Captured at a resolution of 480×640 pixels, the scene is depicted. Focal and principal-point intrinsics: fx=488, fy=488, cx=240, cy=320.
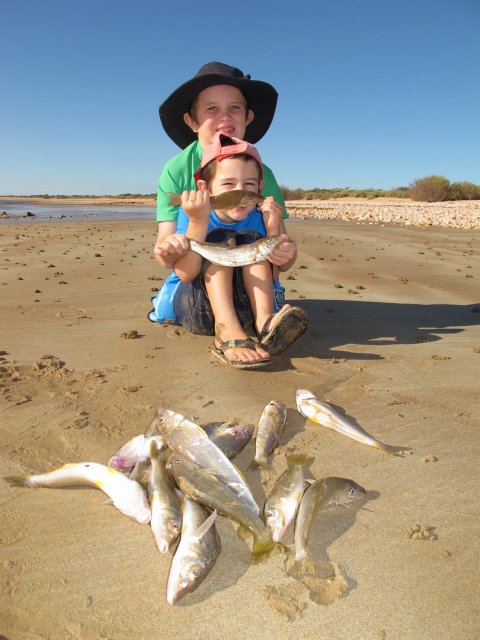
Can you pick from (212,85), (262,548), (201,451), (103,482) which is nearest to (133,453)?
(103,482)

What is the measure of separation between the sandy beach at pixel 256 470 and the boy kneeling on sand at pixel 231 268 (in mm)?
230

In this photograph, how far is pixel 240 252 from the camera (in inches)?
138

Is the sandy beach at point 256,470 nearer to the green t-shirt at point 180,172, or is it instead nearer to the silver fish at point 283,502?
the silver fish at point 283,502

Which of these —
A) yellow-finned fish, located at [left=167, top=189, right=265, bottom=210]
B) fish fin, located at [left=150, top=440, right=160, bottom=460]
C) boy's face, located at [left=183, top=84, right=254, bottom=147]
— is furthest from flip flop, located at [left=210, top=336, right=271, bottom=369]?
boy's face, located at [left=183, top=84, right=254, bottom=147]

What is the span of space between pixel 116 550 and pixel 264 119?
433cm

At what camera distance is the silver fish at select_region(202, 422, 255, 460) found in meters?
2.51

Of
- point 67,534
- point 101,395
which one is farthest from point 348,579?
point 101,395

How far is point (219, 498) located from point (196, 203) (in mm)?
Answer: 2230

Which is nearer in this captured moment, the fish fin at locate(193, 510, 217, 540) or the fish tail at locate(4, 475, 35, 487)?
the fish fin at locate(193, 510, 217, 540)

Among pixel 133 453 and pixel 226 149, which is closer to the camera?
pixel 133 453

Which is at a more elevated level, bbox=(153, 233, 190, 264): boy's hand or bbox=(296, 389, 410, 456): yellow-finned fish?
bbox=(153, 233, 190, 264): boy's hand

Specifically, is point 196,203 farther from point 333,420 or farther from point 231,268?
point 333,420

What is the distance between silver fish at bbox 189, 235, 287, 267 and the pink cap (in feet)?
2.52

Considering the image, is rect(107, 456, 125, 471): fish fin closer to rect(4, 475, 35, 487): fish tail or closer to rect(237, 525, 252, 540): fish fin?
rect(4, 475, 35, 487): fish tail
